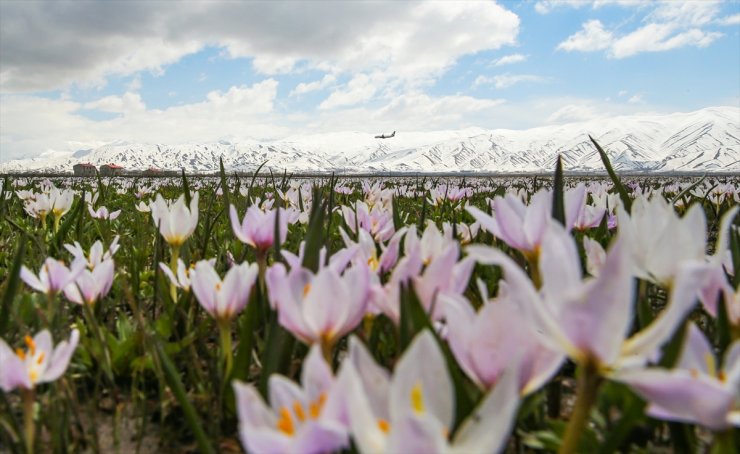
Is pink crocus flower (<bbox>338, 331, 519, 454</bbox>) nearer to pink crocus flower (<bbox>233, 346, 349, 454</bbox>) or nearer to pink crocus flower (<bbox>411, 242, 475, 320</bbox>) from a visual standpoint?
pink crocus flower (<bbox>233, 346, 349, 454</bbox>)

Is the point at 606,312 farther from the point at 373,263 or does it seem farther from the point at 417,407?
the point at 373,263

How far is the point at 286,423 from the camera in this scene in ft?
2.34

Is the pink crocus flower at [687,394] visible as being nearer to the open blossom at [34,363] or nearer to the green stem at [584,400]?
the green stem at [584,400]

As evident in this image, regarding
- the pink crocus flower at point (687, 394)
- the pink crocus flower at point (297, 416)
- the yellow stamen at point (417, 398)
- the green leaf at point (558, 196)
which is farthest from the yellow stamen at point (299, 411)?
the green leaf at point (558, 196)

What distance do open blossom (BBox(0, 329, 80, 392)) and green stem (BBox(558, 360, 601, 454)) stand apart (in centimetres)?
83

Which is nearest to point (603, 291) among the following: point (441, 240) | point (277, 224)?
point (441, 240)

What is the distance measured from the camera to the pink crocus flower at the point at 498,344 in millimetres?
736

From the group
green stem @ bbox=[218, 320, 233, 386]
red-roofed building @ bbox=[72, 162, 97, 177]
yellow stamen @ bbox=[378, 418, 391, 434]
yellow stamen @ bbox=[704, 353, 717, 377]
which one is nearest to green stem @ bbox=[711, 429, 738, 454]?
yellow stamen @ bbox=[704, 353, 717, 377]

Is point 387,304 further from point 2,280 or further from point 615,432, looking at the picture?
point 2,280

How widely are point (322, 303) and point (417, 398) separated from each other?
0.24 metres

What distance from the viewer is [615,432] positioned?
Answer: 2.61ft

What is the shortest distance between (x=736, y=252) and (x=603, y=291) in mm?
1370

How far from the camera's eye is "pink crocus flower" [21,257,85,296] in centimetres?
144

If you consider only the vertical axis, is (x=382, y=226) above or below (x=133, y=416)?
above
